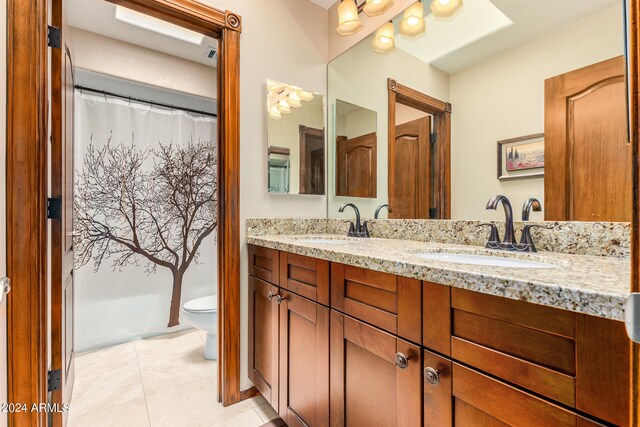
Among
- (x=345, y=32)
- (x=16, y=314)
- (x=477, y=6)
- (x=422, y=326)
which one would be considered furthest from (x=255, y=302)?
(x=477, y=6)

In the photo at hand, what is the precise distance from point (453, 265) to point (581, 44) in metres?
0.94

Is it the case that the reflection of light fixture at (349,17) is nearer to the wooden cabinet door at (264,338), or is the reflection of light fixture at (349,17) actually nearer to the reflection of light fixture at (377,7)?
the reflection of light fixture at (377,7)

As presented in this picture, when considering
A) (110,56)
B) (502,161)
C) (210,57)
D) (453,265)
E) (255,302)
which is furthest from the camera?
(210,57)

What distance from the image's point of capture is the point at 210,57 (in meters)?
2.59

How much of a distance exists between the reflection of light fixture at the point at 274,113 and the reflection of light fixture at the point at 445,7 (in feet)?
3.11

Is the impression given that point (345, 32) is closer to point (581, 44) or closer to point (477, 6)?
point (477, 6)

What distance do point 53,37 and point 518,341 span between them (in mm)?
1942

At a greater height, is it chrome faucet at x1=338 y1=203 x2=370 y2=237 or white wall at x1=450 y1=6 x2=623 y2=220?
white wall at x1=450 y1=6 x2=623 y2=220

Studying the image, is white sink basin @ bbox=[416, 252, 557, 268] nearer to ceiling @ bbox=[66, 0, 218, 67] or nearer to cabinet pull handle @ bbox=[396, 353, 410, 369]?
cabinet pull handle @ bbox=[396, 353, 410, 369]

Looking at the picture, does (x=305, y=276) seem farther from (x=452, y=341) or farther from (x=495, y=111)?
(x=495, y=111)

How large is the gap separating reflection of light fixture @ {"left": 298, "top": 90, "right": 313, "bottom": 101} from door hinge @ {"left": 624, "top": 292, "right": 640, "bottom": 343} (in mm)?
1869

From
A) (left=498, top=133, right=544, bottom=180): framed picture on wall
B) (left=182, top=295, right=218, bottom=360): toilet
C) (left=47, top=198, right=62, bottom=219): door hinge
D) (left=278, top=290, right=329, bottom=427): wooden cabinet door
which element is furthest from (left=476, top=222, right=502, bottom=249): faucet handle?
(left=47, top=198, right=62, bottom=219): door hinge

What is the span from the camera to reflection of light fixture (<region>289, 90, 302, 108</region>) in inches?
74.0

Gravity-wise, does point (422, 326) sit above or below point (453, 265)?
below
